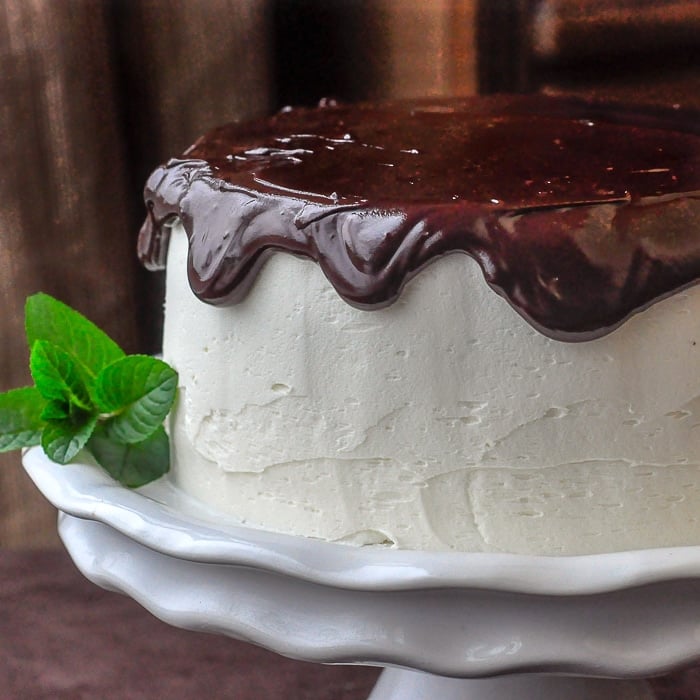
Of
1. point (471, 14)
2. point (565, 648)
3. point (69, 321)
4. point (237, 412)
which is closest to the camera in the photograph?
point (565, 648)

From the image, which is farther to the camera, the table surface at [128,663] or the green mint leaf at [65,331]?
the table surface at [128,663]

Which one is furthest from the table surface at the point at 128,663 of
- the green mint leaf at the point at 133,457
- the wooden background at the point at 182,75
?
the green mint leaf at the point at 133,457

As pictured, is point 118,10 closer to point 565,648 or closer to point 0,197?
point 0,197

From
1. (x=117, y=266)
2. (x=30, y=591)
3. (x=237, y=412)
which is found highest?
(x=237, y=412)

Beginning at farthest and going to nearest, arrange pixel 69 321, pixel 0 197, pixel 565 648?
pixel 0 197, pixel 69 321, pixel 565 648

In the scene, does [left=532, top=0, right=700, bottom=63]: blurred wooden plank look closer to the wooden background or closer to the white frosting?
the wooden background

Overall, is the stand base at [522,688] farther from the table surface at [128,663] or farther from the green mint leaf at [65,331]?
the green mint leaf at [65,331]

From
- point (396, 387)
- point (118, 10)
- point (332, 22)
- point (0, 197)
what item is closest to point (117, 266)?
point (0, 197)

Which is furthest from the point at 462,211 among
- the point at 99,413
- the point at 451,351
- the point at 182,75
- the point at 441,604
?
the point at 182,75
